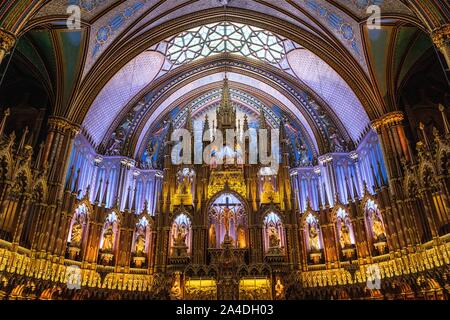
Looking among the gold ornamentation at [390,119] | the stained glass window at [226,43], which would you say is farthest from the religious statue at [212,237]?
the stained glass window at [226,43]

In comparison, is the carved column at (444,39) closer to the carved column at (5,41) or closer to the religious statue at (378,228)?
the religious statue at (378,228)

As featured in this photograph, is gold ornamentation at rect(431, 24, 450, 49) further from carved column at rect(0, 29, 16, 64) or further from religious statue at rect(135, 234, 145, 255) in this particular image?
religious statue at rect(135, 234, 145, 255)

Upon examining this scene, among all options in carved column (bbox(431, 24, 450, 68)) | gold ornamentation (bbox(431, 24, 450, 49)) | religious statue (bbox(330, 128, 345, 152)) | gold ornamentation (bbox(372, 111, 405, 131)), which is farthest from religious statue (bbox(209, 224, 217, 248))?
gold ornamentation (bbox(431, 24, 450, 49))

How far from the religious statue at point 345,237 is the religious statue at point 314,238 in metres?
1.37

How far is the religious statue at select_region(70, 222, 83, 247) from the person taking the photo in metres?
16.3

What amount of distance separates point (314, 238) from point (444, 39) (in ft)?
38.4

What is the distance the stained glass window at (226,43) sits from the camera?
2261 centimetres

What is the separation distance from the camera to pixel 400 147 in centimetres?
1611

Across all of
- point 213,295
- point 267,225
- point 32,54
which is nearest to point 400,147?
point 267,225

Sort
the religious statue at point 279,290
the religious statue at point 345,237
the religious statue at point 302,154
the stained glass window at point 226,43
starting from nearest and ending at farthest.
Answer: the religious statue at point 279,290 < the religious statue at point 345,237 < the stained glass window at point 226,43 < the religious statue at point 302,154

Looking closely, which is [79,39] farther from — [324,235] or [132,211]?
[324,235]

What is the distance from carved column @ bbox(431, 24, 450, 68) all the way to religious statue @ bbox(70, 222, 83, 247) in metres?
17.9
